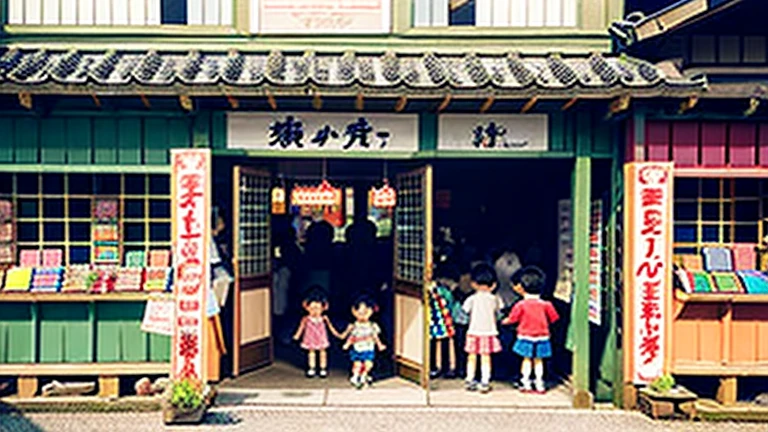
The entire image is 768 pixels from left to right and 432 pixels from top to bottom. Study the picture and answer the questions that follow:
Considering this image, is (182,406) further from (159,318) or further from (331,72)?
(331,72)

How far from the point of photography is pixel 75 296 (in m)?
10.3

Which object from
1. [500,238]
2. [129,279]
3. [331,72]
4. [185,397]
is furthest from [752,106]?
[129,279]

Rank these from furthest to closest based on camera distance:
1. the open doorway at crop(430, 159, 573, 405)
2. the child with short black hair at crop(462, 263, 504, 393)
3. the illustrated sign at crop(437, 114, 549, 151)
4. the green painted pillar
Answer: the open doorway at crop(430, 159, 573, 405)
the child with short black hair at crop(462, 263, 504, 393)
the illustrated sign at crop(437, 114, 549, 151)
the green painted pillar

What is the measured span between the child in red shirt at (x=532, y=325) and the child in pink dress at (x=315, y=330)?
107 inches

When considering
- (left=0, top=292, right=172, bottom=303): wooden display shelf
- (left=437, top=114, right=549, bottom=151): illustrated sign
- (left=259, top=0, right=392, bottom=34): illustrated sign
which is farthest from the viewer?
(left=259, top=0, right=392, bottom=34): illustrated sign

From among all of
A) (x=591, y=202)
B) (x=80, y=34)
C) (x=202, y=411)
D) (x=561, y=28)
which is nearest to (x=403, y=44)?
(x=561, y=28)

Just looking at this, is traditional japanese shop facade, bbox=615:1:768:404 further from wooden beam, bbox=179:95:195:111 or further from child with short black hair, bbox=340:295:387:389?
wooden beam, bbox=179:95:195:111

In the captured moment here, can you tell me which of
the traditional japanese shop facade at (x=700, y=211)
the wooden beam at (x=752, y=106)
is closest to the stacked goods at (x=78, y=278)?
the traditional japanese shop facade at (x=700, y=211)

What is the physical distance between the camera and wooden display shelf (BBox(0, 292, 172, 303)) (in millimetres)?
10281

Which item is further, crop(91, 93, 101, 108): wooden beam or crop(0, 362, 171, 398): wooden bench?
crop(0, 362, 171, 398): wooden bench

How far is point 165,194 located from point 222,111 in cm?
157

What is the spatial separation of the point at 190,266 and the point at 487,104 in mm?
4339

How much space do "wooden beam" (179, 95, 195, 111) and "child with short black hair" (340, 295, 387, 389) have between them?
3.69 metres

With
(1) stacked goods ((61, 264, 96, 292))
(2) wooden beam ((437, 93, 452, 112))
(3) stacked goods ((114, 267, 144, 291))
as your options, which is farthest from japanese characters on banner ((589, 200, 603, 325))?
(1) stacked goods ((61, 264, 96, 292))
